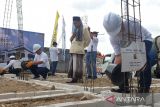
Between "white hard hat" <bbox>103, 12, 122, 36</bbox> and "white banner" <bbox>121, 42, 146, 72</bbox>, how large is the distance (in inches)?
26.3

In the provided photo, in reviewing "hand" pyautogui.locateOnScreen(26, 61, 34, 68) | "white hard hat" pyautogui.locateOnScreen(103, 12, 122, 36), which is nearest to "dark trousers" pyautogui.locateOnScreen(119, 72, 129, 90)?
"white hard hat" pyautogui.locateOnScreen(103, 12, 122, 36)

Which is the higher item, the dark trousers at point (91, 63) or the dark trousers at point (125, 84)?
the dark trousers at point (91, 63)

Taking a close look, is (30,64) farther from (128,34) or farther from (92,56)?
(128,34)

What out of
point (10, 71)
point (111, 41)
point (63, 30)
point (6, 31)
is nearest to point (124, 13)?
point (111, 41)

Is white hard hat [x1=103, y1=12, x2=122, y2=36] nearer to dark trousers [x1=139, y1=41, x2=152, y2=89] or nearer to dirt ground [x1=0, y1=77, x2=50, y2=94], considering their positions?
dark trousers [x1=139, y1=41, x2=152, y2=89]

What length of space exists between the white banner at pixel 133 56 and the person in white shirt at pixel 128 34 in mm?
446

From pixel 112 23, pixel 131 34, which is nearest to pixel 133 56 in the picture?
pixel 131 34

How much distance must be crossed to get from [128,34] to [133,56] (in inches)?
29.9

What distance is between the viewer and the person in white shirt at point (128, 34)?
7828 mm

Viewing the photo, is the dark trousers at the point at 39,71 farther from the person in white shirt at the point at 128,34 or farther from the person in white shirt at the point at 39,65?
the person in white shirt at the point at 128,34

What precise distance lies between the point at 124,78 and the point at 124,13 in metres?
1.20

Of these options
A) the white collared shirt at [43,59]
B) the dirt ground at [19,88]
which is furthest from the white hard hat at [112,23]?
the white collared shirt at [43,59]

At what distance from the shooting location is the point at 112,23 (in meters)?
7.82

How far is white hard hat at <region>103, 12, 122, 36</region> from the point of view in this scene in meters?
7.82
